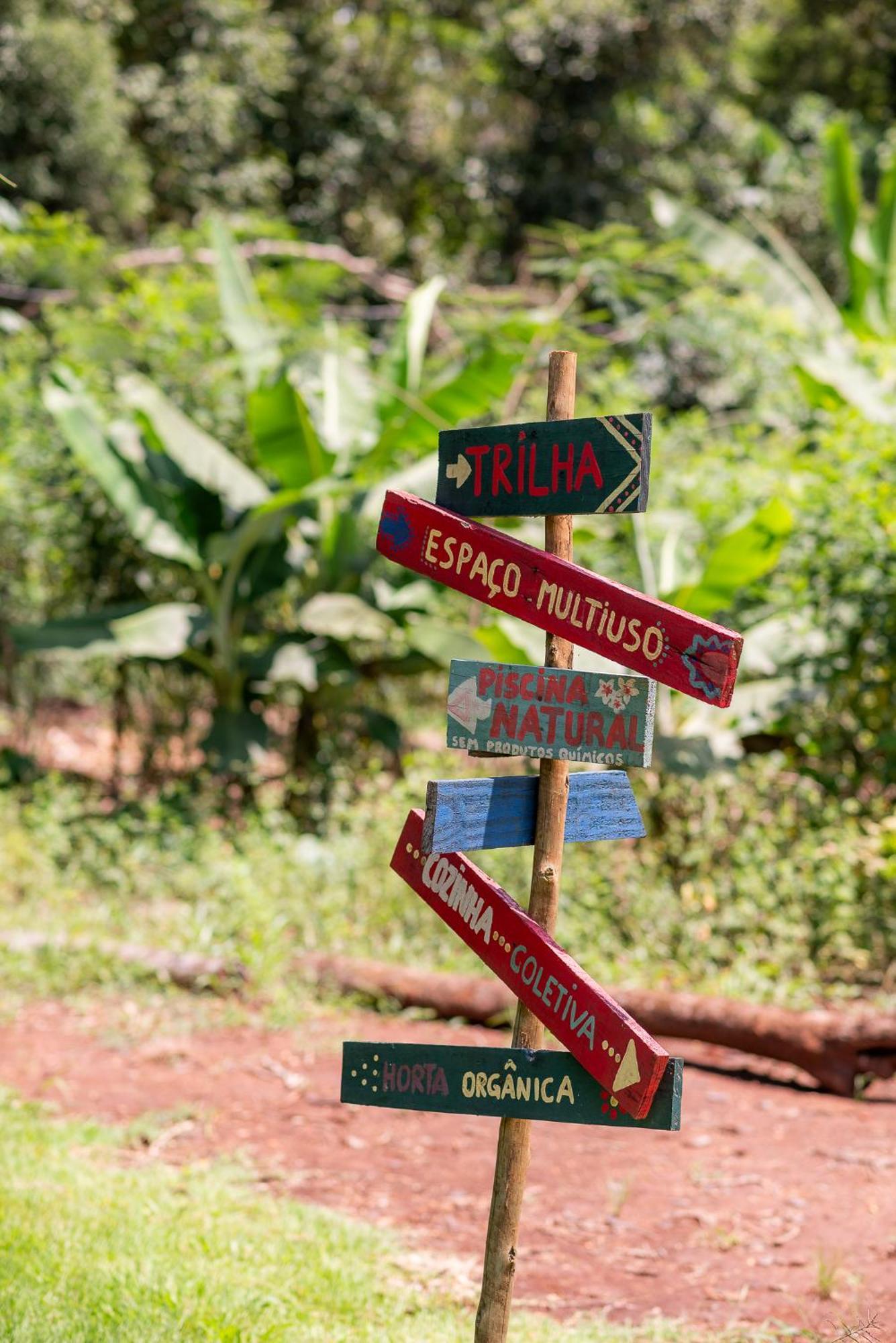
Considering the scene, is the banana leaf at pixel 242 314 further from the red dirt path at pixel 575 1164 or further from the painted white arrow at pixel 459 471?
the painted white arrow at pixel 459 471

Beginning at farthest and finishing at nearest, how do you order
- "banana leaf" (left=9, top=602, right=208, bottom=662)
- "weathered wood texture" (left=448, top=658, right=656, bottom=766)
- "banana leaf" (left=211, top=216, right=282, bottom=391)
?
"banana leaf" (left=211, top=216, right=282, bottom=391) → "banana leaf" (left=9, top=602, right=208, bottom=662) → "weathered wood texture" (left=448, top=658, right=656, bottom=766)

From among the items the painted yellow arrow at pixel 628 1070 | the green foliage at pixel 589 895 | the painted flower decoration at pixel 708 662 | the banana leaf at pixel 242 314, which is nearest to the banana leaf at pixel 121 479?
the banana leaf at pixel 242 314

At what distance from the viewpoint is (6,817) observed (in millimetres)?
7691

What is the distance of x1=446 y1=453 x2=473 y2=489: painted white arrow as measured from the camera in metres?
2.71

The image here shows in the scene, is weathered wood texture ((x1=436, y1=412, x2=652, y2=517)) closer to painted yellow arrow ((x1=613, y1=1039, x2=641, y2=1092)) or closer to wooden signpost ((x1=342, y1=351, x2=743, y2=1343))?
wooden signpost ((x1=342, y1=351, x2=743, y2=1343))

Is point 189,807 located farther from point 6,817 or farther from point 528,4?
point 528,4

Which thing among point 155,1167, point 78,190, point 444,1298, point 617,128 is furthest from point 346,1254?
point 617,128

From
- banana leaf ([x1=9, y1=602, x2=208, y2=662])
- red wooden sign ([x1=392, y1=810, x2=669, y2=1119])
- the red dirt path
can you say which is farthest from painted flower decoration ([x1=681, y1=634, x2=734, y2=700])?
banana leaf ([x1=9, y1=602, x2=208, y2=662])

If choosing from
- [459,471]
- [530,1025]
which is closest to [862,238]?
[459,471]

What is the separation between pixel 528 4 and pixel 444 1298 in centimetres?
1784

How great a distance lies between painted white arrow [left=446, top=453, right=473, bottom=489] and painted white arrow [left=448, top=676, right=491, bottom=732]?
44cm

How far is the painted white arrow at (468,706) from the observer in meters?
2.56

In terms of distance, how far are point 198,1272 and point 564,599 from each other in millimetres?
1890

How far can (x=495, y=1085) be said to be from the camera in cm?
253
